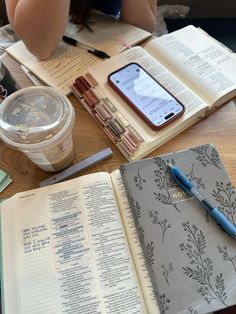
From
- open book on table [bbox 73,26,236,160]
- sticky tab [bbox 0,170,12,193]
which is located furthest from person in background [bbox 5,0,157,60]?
sticky tab [bbox 0,170,12,193]

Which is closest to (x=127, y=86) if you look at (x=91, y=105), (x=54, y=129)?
(x=91, y=105)

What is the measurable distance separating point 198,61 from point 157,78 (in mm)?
99

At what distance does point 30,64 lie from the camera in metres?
0.73

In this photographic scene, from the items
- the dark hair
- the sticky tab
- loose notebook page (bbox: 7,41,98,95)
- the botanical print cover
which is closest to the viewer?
the botanical print cover

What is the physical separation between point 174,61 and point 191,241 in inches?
14.8

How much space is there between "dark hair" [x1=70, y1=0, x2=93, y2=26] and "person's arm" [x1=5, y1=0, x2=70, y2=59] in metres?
0.08

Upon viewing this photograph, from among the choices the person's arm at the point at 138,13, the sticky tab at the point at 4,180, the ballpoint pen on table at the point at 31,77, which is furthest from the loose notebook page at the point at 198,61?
the sticky tab at the point at 4,180

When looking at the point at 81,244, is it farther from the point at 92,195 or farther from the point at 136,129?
the point at 136,129

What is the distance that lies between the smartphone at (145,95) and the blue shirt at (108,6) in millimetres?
290

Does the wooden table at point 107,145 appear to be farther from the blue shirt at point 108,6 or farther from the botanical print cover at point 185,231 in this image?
the blue shirt at point 108,6

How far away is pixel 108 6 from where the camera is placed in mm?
885

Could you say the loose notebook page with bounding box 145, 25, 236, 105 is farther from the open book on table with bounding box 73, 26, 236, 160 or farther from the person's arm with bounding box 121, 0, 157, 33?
the person's arm with bounding box 121, 0, 157, 33

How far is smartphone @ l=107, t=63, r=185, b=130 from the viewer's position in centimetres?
60

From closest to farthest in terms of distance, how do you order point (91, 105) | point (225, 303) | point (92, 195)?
point (225, 303)
point (92, 195)
point (91, 105)
